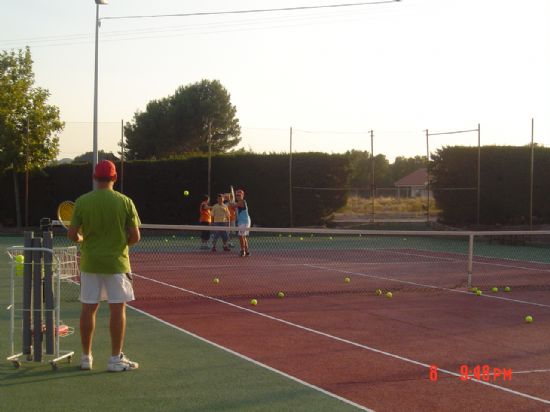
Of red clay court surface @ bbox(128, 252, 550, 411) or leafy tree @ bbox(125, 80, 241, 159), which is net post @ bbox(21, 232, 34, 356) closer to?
red clay court surface @ bbox(128, 252, 550, 411)

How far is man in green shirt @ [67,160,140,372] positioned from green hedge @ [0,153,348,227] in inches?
879

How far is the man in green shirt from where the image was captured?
7000 mm

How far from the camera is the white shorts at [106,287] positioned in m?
7.07

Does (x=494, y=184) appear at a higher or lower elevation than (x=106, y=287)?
higher

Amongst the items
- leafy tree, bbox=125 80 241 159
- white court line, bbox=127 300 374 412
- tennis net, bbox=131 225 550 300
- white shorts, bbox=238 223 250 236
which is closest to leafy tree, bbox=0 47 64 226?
tennis net, bbox=131 225 550 300

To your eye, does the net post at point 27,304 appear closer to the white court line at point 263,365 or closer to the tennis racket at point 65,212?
the tennis racket at point 65,212

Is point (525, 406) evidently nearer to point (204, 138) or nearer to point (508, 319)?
point (508, 319)

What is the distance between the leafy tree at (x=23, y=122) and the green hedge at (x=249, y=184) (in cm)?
354
